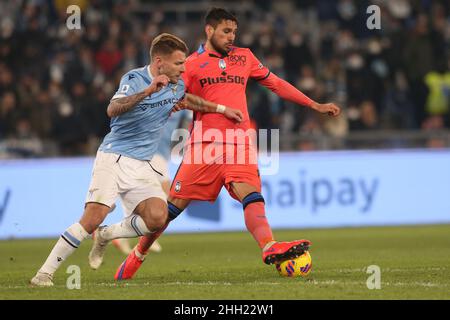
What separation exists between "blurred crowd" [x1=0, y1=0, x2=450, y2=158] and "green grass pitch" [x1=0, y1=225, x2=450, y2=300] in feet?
10.3

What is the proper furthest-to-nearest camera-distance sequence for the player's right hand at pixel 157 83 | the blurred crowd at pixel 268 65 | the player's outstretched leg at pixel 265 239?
the blurred crowd at pixel 268 65, the player's outstretched leg at pixel 265 239, the player's right hand at pixel 157 83

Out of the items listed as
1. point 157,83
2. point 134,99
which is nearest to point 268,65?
point 134,99

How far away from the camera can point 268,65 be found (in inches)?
810

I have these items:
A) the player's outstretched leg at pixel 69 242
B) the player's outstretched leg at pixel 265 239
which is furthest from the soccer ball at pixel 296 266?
the player's outstretched leg at pixel 69 242

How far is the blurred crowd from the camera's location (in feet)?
62.8

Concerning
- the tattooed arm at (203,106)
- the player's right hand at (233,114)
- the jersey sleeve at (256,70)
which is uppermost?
the jersey sleeve at (256,70)

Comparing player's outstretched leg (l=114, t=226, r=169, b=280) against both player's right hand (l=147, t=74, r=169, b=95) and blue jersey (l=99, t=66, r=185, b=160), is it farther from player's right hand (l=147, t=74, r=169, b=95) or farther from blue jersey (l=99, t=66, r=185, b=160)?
player's right hand (l=147, t=74, r=169, b=95)

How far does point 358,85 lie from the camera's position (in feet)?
65.7

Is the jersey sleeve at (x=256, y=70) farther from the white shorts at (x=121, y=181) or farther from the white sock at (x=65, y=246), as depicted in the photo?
the white sock at (x=65, y=246)

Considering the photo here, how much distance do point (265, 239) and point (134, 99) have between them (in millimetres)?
1852

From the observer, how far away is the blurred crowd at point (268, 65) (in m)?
19.1

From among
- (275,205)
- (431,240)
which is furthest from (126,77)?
(275,205)

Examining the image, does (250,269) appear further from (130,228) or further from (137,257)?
(130,228)

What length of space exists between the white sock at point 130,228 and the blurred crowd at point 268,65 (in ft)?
29.0
